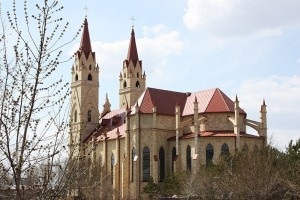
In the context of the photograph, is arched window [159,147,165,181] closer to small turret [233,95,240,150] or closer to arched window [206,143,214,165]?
arched window [206,143,214,165]

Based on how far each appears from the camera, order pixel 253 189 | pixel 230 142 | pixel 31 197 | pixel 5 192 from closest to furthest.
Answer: pixel 31 197
pixel 5 192
pixel 253 189
pixel 230 142

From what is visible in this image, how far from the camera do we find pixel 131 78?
234 feet

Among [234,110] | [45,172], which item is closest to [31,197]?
[45,172]

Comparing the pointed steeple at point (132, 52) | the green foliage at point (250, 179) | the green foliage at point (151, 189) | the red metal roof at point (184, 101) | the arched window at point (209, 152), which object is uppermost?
the pointed steeple at point (132, 52)

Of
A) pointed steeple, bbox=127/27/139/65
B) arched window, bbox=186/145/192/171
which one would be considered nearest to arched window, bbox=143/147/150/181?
arched window, bbox=186/145/192/171

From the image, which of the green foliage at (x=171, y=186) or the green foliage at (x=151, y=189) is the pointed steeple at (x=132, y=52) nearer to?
the green foliage at (x=151, y=189)

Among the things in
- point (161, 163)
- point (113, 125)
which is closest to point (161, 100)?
point (161, 163)

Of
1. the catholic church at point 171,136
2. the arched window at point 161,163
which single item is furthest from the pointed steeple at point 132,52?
the arched window at point 161,163

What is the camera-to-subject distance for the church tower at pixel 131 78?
71062 mm

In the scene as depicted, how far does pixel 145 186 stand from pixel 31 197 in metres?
40.7

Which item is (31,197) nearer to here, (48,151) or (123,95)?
(48,151)

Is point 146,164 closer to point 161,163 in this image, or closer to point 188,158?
point 161,163

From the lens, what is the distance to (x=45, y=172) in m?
9.22

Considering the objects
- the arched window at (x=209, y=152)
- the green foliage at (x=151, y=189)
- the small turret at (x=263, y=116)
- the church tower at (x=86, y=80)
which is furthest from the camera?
the church tower at (x=86, y=80)
